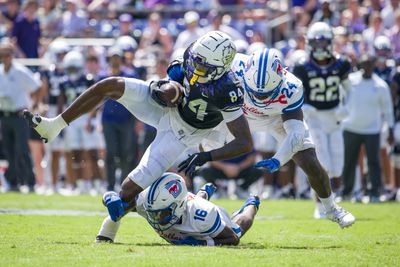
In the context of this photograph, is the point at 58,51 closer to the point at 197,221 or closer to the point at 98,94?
the point at 98,94

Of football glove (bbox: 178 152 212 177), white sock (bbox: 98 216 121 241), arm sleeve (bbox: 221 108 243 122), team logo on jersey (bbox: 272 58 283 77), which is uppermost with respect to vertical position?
team logo on jersey (bbox: 272 58 283 77)

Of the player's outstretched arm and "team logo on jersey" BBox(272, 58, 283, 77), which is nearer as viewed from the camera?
the player's outstretched arm

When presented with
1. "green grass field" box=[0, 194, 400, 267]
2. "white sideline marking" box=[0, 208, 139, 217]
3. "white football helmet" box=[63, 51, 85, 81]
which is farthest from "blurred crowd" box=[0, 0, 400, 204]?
"white sideline marking" box=[0, 208, 139, 217]

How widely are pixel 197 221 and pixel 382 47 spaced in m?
7.41

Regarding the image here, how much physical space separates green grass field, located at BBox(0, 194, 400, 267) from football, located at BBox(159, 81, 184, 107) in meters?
1.16

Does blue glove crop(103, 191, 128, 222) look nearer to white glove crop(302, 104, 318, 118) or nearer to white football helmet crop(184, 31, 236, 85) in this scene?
white football helmet crop(184, 31, 236, 85)

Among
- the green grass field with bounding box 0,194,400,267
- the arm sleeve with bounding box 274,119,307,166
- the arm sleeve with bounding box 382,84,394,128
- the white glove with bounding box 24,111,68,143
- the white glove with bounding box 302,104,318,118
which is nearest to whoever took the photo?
the green grass field with bounding box 0,194,400,267

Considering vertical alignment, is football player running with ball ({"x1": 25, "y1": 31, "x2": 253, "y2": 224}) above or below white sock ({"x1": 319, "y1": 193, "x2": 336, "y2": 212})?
above

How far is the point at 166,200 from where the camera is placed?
270 inches

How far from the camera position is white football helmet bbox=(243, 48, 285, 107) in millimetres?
8055

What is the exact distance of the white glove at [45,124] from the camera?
7.42 meters

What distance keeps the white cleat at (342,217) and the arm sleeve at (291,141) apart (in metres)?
0.66

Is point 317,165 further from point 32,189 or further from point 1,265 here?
point 32,189

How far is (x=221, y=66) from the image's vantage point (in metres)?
7.48
